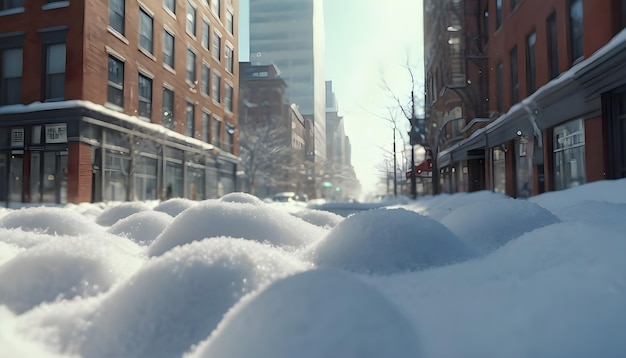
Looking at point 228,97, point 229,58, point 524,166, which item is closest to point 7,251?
point 524,166

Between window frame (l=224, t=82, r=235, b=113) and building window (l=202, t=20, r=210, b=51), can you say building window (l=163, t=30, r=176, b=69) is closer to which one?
building window (l=202, t=20, r=210, b=51)

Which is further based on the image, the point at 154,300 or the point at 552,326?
the point at 154,300

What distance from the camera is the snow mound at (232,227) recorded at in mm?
3740

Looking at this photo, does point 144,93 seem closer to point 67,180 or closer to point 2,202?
point 67,180

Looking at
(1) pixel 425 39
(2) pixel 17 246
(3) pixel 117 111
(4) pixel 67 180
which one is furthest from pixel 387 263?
(1) pixel 425 39

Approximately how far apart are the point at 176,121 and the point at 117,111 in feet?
18.8

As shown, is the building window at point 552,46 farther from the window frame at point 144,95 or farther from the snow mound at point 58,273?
the window frame at point 144,95

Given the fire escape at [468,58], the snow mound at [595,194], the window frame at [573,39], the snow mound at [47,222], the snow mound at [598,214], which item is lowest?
the snow mound at [47,222]

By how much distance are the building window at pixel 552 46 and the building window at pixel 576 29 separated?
3.60ft

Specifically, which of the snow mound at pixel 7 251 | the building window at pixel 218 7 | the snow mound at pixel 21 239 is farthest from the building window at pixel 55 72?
the snow mound at pixel 7 251

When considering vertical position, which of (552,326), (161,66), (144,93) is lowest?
(552,326)

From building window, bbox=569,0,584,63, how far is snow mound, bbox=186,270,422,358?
40.2 ft

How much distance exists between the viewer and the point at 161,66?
21719 mm

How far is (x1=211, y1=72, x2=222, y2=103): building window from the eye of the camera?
1157 inches
